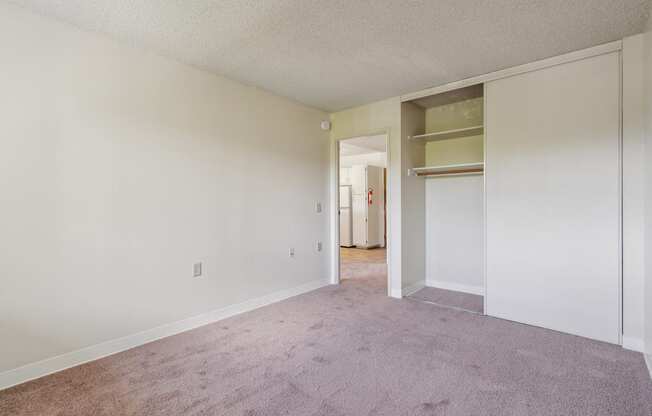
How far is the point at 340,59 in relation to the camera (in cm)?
296

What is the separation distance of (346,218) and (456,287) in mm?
4342

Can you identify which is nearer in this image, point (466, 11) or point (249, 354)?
point (466, 11)

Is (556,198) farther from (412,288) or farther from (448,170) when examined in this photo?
(412,288)

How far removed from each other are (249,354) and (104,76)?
8.02 feet

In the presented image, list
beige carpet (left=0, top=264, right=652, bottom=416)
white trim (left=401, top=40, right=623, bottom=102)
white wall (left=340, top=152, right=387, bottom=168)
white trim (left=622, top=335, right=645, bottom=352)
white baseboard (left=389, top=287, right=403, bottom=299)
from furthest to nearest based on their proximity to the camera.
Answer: white wall (left=340, top=152, right=387, bottom=168) → white baseboard (left=389, top=287, right=403, bottom=299) → white trim (left=401, top=40, right=623, bottom=102) → white trim (left=622, top=335, right=645, bottom=352) → beige carpet (left=0, top=264, right=652, bottom=416)

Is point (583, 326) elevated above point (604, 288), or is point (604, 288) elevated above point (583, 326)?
point (604, 288)

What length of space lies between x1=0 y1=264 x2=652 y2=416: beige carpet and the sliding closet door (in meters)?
0.28

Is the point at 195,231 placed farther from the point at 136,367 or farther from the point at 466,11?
the point at 466,11

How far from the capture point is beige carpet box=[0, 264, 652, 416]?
188 cm

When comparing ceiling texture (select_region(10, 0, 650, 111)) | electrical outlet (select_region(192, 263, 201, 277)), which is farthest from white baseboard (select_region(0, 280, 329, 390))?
ceiling texture (select_region(10, 0, 650, 111))

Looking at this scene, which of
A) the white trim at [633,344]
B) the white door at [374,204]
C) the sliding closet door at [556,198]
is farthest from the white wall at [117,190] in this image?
the white door at [374,204]

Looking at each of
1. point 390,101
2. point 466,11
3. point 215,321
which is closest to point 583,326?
point 466,11

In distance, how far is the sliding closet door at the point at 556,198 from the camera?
271 cm

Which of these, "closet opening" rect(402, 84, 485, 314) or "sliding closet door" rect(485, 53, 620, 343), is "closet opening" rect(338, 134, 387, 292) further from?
"sliding closet door" rect(485, 53, 620, 343)
